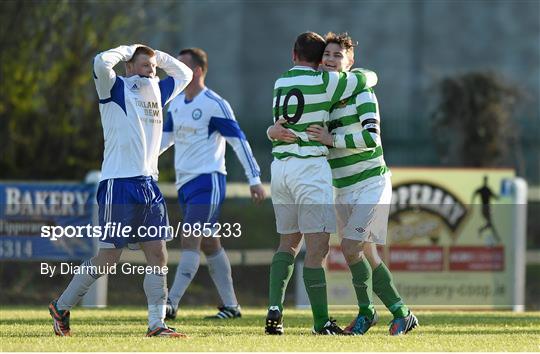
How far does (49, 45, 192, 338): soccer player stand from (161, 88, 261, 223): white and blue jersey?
2171mm

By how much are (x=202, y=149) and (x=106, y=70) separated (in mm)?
2674

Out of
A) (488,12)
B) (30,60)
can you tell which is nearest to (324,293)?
(30,60)

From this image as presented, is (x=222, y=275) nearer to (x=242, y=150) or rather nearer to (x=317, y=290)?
(x=242, y=150)

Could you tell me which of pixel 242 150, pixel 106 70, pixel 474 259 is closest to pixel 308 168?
pixel 106 70

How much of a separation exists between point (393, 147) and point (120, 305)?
13.6 metres

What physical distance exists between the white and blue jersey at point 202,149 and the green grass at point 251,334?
40.3 inches

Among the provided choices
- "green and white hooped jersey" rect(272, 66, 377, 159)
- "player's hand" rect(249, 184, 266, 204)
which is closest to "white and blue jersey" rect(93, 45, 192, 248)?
"green and white hooped jersey" rect(272, 66, 377, 159)

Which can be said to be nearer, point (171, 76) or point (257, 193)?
point (171, 76)

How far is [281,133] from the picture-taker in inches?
366

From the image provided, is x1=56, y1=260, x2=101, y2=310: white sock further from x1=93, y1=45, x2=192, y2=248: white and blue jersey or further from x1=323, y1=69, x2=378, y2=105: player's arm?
x1=323, y1=69, x2=378, y2=105: player's arm

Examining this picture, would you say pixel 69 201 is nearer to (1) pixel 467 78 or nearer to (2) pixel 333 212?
(2) pixel 333 212

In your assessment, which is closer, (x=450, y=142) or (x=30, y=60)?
(x=30, y=60)

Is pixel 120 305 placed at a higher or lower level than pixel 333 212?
lower

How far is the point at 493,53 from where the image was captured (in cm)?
2792
